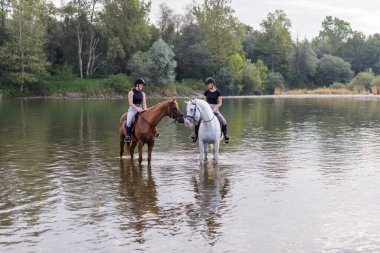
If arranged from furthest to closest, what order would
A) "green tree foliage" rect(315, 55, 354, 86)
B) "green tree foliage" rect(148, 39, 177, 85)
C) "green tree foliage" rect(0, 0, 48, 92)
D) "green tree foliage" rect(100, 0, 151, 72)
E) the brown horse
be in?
"green tree foliage" rect(315, 55, 354, 86)
"green tree foliage" rect(100, 0, 151, 72)
"green tree foliage" rect(148, 39, 177, 85)
"green tree foliage" rect(0, 0, 48, 92)
the brown horse

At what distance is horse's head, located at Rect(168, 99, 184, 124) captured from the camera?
13.8m

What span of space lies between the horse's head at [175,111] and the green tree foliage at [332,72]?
92.9 m

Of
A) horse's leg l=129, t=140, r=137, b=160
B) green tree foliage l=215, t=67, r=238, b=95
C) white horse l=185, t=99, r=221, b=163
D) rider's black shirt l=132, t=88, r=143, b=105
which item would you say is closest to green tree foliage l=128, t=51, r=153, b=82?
green tree foliage l=215, t=67, r=238, b=95

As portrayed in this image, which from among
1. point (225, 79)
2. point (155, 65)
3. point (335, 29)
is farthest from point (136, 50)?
point (335, 29)

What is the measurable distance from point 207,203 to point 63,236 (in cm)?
312

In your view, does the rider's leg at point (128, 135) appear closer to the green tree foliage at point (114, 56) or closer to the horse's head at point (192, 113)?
the horse's head at point (192, 113)

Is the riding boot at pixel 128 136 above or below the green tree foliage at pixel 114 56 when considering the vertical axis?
below

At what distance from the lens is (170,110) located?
1405cm

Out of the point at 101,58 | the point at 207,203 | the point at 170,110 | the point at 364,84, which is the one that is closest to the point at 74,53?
the point at 101,58

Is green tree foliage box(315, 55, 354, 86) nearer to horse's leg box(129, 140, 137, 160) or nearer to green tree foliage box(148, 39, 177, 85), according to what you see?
green tree foliage box(148, 39, 177, 85)

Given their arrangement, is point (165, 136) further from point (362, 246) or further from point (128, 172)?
→ point (362, 246)

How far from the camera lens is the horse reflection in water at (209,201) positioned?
827cm

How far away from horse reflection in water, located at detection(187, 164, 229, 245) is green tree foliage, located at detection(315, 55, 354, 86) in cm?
9331

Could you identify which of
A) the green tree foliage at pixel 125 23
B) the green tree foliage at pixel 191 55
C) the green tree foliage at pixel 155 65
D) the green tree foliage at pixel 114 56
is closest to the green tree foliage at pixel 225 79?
the green tree foliage at pixel 191 55
